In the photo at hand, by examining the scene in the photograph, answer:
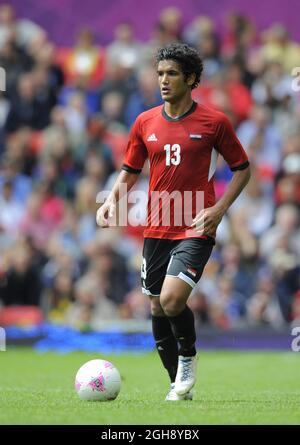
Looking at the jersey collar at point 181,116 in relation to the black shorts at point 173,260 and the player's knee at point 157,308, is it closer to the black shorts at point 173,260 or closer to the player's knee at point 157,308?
the black shorts at point 173,260

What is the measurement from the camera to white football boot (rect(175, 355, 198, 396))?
855cm

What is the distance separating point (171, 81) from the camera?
8742 mm

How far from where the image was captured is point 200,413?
7.66m

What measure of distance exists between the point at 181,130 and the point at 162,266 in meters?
A: 1.13

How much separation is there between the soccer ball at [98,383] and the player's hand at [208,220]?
1.36 metres

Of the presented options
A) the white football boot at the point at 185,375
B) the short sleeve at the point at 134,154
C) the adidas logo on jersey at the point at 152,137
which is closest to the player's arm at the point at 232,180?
the adidas logo on jersey at the point at 152,137

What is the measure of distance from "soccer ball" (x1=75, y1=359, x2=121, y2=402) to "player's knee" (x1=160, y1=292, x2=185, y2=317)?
69 cm

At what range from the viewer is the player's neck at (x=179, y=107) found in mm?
8852

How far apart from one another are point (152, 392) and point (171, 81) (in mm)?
2862

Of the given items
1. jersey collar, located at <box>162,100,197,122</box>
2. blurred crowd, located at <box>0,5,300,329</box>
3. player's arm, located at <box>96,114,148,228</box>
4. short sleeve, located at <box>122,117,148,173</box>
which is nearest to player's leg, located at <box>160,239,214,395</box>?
player's arm, located at <box>96,114,148,228</box>

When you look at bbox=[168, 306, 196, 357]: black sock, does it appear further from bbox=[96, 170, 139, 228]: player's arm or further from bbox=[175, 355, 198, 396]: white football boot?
bbox=[96, 170, 139, 228]: player's arm

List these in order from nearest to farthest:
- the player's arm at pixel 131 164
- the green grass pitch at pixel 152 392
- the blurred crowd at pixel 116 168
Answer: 1. the green grass pitch at pixel 152 392
2. the player's arm at pixel 131 164
3. the blurred crowd at pixel 116 168

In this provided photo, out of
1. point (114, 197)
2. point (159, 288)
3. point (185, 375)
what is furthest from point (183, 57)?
point (185, 375)
